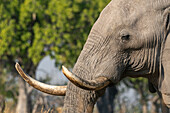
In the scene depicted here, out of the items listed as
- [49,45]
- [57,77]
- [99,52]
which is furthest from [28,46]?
[99,52]

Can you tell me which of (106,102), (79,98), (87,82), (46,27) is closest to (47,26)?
(46,27)

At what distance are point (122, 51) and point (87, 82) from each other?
596 millimetres

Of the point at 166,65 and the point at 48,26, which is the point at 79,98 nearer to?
the point at 166,65

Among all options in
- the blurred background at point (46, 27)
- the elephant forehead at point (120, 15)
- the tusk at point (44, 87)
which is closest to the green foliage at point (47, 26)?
the blurred background at point (46, 27)

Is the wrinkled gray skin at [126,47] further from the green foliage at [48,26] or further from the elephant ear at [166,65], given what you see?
the green foliage at [48,26]

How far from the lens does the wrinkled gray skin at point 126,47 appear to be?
12.1 ft

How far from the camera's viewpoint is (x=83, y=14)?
17.7 metres

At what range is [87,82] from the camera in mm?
3406

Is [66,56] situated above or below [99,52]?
above

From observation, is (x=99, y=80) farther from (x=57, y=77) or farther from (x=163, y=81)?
(x=57, y=77)

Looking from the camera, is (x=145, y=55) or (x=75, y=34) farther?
(x=75, y=34)

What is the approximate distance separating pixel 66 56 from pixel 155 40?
47.7ft

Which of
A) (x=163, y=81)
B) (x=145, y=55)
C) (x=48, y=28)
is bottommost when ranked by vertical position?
(x=163, y=81)

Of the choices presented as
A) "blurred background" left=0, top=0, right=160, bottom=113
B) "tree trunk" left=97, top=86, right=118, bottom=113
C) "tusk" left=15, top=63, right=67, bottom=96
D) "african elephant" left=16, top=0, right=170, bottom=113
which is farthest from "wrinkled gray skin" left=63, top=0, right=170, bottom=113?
"tree trunk" left=97, top=86, right=118, bottom=113
